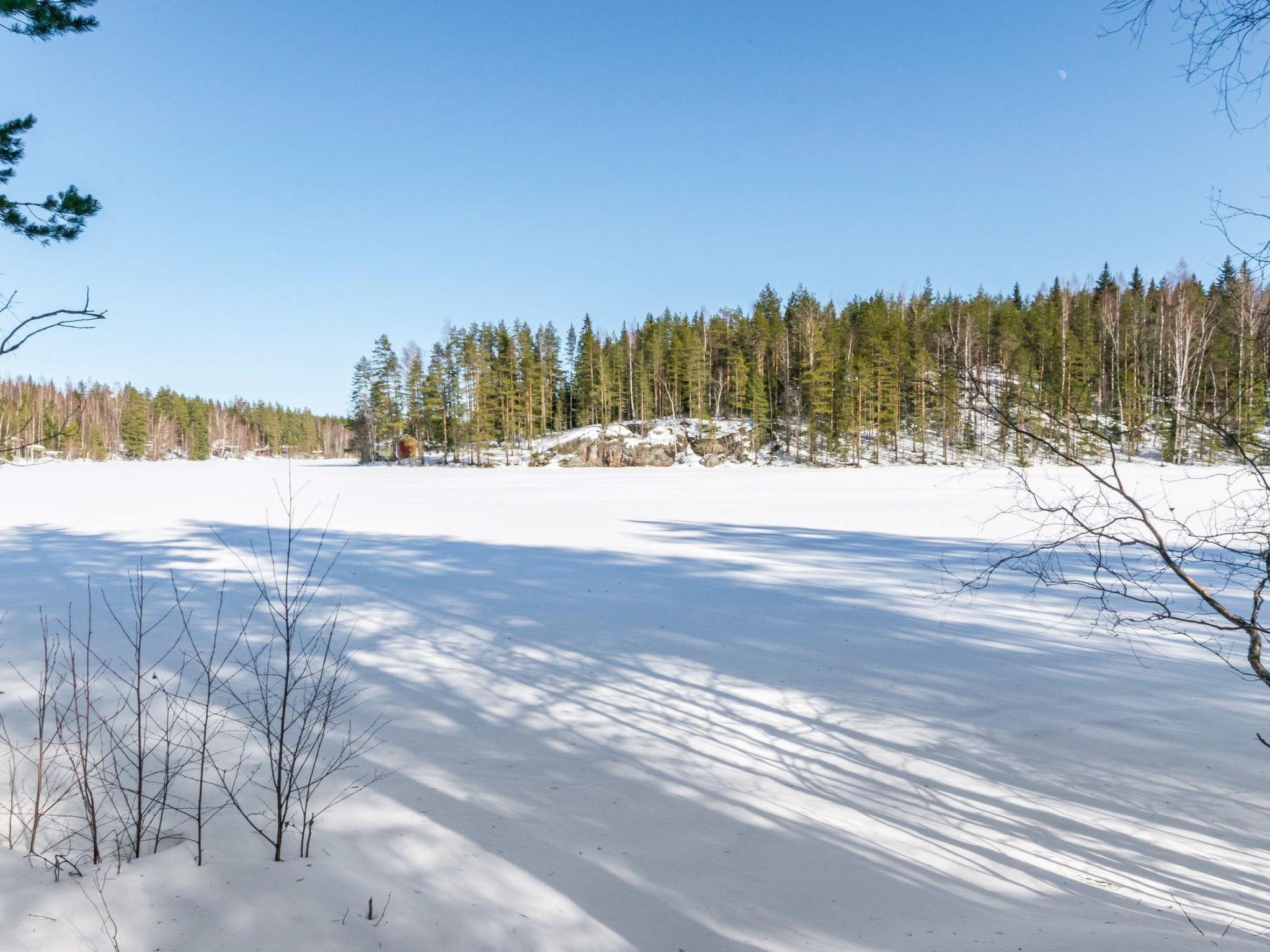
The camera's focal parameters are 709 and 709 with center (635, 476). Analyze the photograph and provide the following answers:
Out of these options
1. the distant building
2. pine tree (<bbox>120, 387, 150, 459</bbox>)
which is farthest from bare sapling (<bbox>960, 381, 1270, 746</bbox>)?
pine tree (<bbox>120, 387, 150, 459</bbox>)

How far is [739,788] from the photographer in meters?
4.67

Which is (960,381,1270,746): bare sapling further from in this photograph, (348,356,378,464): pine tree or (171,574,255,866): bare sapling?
(348,356,378,464): pine tree

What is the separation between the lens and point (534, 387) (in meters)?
65.9

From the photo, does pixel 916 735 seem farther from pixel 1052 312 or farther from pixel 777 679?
pixel 1052 312

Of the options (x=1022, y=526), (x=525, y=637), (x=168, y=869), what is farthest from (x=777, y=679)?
(x=1022, y=526)

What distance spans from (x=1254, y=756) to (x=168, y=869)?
675 centimetres

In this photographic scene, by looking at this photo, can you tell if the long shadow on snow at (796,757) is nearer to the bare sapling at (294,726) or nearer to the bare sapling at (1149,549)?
the bare sapling at (294,726)

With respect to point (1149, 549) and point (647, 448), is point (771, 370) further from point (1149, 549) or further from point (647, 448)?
point (1149, 549)

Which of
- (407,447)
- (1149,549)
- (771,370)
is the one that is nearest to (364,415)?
(407,447)

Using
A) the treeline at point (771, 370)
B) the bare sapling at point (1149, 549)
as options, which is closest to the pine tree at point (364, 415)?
the treeline at point (771, 370)

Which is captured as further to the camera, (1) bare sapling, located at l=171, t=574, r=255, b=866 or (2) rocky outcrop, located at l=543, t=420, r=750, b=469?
(2) rocky outcrop, located at l=543, t=420, r=750, b=469

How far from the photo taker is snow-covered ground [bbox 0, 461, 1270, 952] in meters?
3.19

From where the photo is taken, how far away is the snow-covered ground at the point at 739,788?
319 cm

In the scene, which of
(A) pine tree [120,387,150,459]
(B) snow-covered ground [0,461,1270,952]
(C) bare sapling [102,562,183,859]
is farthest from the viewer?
(A) pine tree [120,387,150,459]
